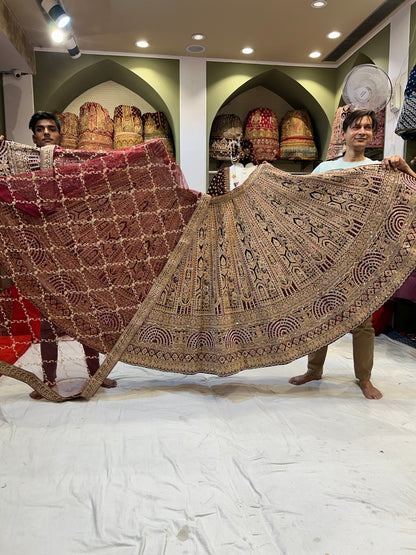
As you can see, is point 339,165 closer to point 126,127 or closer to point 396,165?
point 396,165

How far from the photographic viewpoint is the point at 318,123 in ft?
16.2

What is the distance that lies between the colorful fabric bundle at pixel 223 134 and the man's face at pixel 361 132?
7.88 ft

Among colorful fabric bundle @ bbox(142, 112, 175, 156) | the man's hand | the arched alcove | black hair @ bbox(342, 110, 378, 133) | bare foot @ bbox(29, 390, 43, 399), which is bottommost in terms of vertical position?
bare foot @ bbox(29, 390, 43, 399)

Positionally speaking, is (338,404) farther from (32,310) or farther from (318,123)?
(318,123)

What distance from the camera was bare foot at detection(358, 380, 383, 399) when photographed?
2.09 meters

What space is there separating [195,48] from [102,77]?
1195mm

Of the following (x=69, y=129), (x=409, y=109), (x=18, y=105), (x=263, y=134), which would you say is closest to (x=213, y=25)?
(x=263, y=134)

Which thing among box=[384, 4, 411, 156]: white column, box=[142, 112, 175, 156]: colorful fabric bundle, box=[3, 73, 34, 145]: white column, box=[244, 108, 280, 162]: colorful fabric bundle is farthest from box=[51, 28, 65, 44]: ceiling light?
box=[384, 4, 411, 156]: white column

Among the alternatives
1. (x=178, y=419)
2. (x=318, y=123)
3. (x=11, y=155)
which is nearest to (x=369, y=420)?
(x=178, y=419)

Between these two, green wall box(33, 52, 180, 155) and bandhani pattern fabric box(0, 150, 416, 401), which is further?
green wall box(33, 52, 180, 155)

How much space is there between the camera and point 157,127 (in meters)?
4.64

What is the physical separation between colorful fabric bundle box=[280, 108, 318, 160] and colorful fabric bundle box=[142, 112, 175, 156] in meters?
1.36

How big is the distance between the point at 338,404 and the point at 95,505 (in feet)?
4.10

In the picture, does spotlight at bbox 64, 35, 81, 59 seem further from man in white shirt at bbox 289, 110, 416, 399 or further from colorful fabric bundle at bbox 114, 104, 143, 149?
man in white shirt at bbox 289, 110, 416, 399
